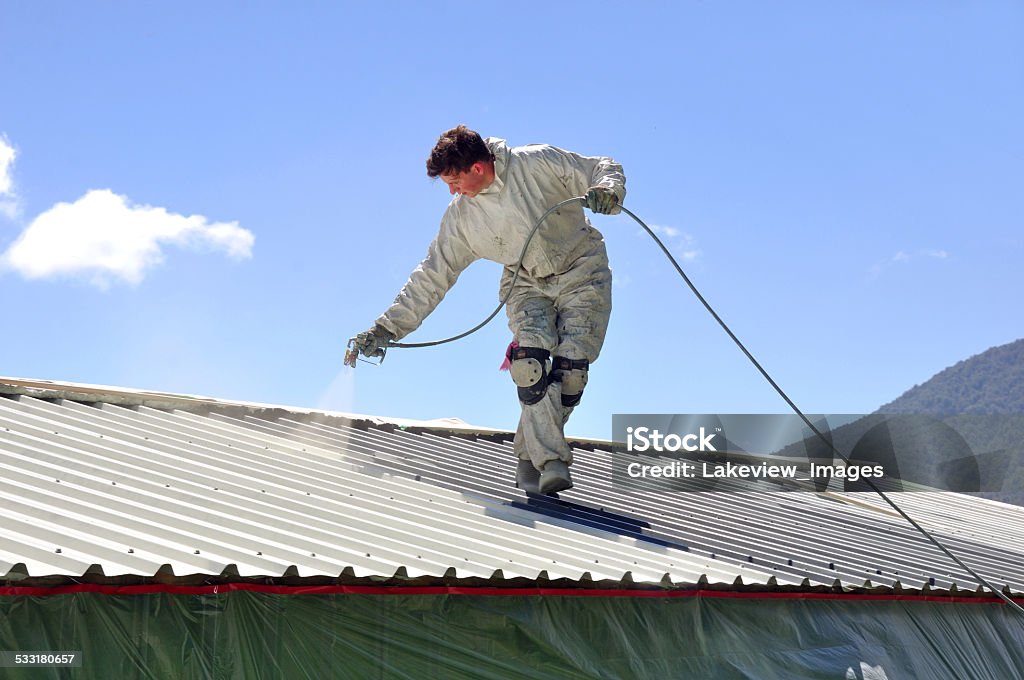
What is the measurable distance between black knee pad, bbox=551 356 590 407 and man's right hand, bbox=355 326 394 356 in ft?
3.21

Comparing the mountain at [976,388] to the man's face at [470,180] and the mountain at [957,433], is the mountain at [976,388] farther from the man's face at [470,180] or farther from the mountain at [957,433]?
the man's face at [470,180]

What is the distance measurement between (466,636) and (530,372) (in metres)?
1.98

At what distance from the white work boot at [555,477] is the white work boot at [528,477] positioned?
0.15 m

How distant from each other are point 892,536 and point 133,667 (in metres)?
5.17

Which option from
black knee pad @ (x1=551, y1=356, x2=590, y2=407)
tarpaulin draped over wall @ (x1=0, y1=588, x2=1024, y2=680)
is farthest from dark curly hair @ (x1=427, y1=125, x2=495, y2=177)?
tarpaulin draped over wall @ (x1=0, y1=588, x2=1024, y2=680)

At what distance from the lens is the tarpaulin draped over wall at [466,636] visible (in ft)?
10.1

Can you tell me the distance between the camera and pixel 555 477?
5473 millimetres

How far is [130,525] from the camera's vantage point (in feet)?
11.6

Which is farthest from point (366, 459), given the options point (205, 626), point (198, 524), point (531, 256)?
point (205, 626)

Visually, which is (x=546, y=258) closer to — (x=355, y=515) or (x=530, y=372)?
(x=530, y=372)

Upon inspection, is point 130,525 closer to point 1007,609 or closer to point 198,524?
point 198,524

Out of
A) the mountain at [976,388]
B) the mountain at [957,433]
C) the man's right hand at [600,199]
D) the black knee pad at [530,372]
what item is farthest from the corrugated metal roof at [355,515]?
the mountain at [976,388]

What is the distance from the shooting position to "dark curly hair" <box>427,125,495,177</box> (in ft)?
17.7

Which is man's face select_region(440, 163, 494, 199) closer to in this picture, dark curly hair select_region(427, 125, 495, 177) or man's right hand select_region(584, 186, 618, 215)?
dark curly hair select_region(427, 125, 495, 177)
